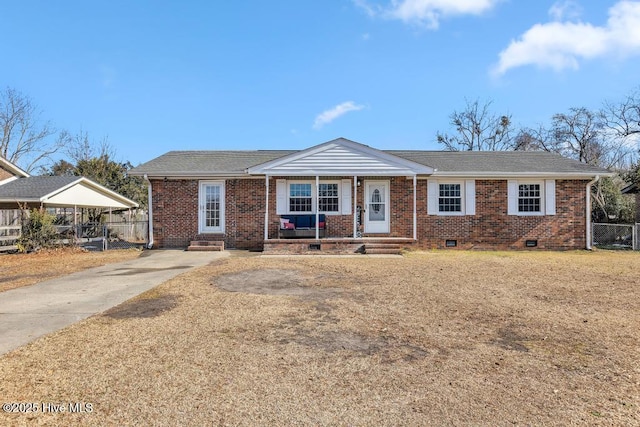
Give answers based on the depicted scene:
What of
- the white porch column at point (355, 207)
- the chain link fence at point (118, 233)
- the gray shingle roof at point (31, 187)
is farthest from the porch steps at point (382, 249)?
the gray shingle roof at point (31, 187)

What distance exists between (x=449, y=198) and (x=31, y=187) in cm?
1846

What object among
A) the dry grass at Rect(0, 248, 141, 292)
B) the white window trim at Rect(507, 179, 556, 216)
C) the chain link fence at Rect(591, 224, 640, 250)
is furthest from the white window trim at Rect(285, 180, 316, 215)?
the chain link fence at Rect(591, 224, 640, 250)

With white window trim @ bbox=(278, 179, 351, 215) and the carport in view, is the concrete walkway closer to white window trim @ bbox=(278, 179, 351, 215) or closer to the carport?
white window trim @ bbox=(278, 179, 351, 215)

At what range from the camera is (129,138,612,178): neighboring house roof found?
13.8m

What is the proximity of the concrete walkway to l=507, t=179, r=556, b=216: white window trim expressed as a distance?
11.5m

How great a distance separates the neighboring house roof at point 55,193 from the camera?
1596 cm

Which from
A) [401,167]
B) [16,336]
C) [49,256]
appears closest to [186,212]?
[49,256]

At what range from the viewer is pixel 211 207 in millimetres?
14953

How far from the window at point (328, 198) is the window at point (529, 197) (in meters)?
7.18

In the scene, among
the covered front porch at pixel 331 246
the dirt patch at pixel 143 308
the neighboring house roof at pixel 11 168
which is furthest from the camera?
the neighboring house roof at pixel 11 168

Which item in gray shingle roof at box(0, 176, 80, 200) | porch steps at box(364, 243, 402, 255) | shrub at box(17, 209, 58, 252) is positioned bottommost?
porch steps at box(364, 243, 402, 255)

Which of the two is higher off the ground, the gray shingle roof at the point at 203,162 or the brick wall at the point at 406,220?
the gray shingle roof at the point at 203,162

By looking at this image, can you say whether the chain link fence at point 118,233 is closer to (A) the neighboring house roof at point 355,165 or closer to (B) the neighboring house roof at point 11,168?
(B) the neighboring house roof at point 11,168

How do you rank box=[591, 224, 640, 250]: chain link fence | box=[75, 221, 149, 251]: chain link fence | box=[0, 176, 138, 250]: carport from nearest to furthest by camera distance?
box=[0, 176, 138, 250]: carport → box=[591, 224, 640, 250]: chain link fence → box=[75, 221, 149, 251]: chain link fence
